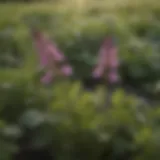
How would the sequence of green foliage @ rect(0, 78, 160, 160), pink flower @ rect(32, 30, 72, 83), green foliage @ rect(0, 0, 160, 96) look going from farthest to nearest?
1. green foliage @ rect(0, 0, 160, 96)
2. pink flower @ rect(32, 30, 72, 83)
3. green foliage @ rect(0, 78, 160, 160)

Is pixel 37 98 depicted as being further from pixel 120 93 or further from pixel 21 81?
pixel 120 93

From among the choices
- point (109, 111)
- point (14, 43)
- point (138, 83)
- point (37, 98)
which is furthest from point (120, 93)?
point (14, 43)

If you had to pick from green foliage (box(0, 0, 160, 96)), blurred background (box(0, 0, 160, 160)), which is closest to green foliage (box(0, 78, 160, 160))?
blurred background (box(0, 0, 160, 160))

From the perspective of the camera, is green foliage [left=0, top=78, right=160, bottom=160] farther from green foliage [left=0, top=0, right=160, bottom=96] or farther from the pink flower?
green foliage [left=0, top=0, right=160, bottom=96]

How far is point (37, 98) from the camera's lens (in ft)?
3.59

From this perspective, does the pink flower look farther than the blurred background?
Yes

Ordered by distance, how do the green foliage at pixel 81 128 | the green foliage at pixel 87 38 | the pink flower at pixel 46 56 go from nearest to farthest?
the green foliage at pixel 81 128 < the pink flower at pixel 46 56 < the green foliage at pixel 87 38

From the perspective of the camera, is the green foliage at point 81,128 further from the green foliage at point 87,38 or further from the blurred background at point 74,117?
the green foliage at point 87,38

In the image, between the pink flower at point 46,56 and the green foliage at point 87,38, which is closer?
the pink flower at point 46,56

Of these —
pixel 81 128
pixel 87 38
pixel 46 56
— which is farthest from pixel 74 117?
pixel 87 38

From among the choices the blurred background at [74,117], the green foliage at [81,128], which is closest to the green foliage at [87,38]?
the blurred background at [74,117]

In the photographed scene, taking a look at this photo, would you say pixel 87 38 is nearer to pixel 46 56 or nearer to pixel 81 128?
pixel 46 56

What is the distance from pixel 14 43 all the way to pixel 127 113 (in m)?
0.66

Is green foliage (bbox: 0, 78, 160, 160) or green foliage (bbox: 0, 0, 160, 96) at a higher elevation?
green foliage (bbox: 0, 0, 160, 96)
